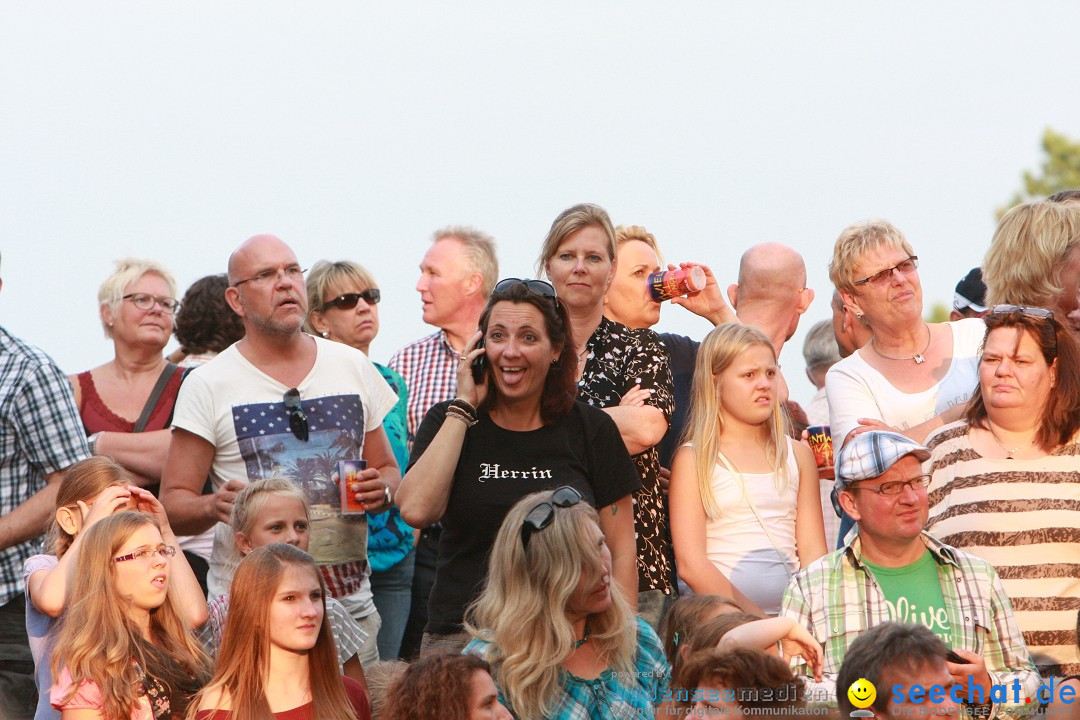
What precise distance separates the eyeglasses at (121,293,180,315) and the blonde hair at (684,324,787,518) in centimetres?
287

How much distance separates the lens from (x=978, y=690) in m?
3.88

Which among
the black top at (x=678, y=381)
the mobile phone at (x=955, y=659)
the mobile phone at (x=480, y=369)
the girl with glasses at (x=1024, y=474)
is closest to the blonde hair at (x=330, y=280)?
the black top at (x=678, y=381)

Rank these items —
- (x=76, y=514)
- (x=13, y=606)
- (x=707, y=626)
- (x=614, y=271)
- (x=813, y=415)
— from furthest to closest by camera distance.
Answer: (x=813, y=415) → (x=614, y=271) → (x=13, y=606) → (x=76, y=514) → (x=707, y=626)

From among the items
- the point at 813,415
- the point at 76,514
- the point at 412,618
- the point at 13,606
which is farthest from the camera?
the point at 813,415

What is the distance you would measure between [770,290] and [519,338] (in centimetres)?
184

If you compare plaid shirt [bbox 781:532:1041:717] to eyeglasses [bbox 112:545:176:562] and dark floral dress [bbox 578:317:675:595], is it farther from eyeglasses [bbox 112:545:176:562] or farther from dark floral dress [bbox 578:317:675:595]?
eyeglasses [bbox 112:545:176:562]

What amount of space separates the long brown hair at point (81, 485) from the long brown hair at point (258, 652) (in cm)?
77

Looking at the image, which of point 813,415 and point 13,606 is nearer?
point 13,606

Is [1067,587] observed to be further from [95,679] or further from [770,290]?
[95,679]

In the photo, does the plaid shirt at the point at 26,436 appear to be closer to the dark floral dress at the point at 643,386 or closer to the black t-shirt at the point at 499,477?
the black t-shirt at the point at 499,477

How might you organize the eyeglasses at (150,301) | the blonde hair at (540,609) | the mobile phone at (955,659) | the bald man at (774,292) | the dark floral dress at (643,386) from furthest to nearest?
the eyeglasses at (150,301), the bald man at (774,292), the dark floral dress at (643,386), the blonde hair at (540,609), the mobile phone at (955,659)

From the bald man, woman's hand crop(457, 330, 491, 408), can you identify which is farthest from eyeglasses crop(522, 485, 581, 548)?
the bald man

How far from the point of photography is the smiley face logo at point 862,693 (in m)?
3.67

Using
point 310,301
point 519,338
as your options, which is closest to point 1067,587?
point 519,338
